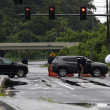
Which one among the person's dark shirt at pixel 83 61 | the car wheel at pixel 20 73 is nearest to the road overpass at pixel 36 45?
the car wheel at pixel 20 73

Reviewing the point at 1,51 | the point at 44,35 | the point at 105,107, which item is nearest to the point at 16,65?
the point at 105,107

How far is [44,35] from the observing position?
16025cm

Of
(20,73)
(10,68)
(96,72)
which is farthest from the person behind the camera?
(96,72)

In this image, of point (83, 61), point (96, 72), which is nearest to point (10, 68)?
point (83, 61)

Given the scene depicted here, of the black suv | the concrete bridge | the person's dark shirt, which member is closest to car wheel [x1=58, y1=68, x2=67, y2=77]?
the black suv

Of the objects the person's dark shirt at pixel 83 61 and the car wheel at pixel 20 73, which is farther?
the car wheel at pixel 20 73

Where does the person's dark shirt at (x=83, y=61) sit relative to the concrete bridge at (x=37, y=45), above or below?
above

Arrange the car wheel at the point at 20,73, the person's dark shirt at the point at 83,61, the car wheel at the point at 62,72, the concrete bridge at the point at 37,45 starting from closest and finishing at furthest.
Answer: the person's dark shirt at the point at 83,61 < the car wheel at the point at 20,73 < the car wheel at the point at 62,72 < the concrete bridge at the point at 37,45

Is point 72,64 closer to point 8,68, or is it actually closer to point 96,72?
point 96,72

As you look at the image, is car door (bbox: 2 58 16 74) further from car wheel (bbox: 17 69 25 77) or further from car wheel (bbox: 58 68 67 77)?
car wheel (bbox: 58 68 67 77)

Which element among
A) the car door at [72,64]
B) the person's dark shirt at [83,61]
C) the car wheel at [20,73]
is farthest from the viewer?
the car door at [72,64]

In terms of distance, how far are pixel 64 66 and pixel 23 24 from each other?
422ft

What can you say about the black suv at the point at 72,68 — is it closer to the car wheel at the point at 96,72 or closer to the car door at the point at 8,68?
the car wheel at the point at 96,72

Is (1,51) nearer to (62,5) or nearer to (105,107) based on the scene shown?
(62,5)
